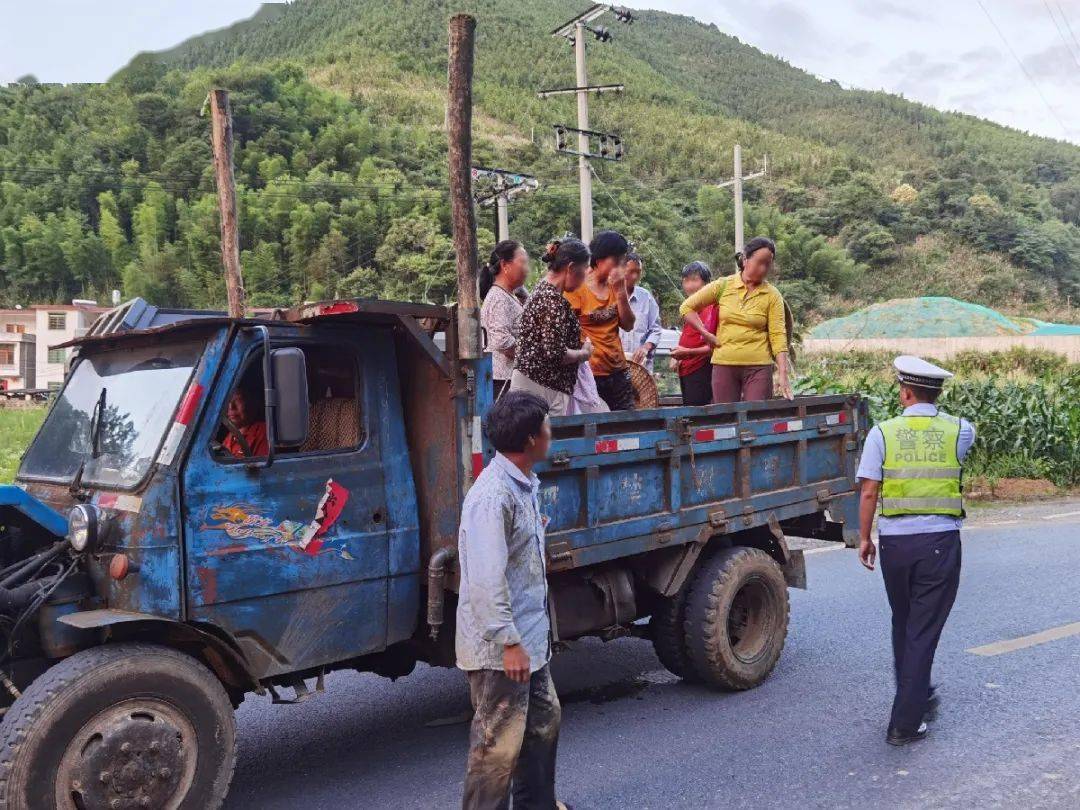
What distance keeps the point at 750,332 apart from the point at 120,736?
450 centimetres

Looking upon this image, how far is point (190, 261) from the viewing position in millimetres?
57812

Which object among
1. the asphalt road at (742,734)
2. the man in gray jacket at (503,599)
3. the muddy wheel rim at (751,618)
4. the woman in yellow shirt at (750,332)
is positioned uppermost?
the woman in yellow shirt at (750,332)

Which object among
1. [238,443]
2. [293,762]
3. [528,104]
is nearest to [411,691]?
[293,762]

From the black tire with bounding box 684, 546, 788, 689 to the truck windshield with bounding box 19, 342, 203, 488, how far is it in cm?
291

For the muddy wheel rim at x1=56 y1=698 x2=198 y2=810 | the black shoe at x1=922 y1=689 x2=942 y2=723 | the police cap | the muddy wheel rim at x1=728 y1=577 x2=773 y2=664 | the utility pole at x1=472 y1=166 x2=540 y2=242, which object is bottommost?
the black shoe at x1=922 y1=689 x2=942 y2=723

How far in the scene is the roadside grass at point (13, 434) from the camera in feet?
45.6

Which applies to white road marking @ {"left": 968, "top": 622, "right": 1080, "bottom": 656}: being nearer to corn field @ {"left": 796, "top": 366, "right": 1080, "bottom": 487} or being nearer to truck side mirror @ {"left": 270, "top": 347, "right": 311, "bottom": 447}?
truck side mirror @ {"left": 270, "top": 347, "right": 311, "bottom": 447}

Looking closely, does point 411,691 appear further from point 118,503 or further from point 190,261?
point 190,261

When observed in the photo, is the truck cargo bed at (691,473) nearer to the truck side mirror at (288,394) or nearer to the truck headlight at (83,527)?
the truck side mirror at (288,394)

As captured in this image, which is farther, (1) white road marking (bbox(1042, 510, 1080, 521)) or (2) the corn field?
(2) the corn field

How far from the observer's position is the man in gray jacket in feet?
9.83

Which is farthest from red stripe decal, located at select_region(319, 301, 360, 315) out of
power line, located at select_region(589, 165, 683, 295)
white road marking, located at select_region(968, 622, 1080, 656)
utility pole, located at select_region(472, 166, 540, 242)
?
power line, located at select_region(589, 165, 683, 295)

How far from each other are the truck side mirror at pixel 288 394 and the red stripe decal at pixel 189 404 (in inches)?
12.8

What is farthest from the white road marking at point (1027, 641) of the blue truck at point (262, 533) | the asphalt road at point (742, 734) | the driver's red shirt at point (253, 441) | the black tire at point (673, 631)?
the driver's red shirt at point (253, 441)
